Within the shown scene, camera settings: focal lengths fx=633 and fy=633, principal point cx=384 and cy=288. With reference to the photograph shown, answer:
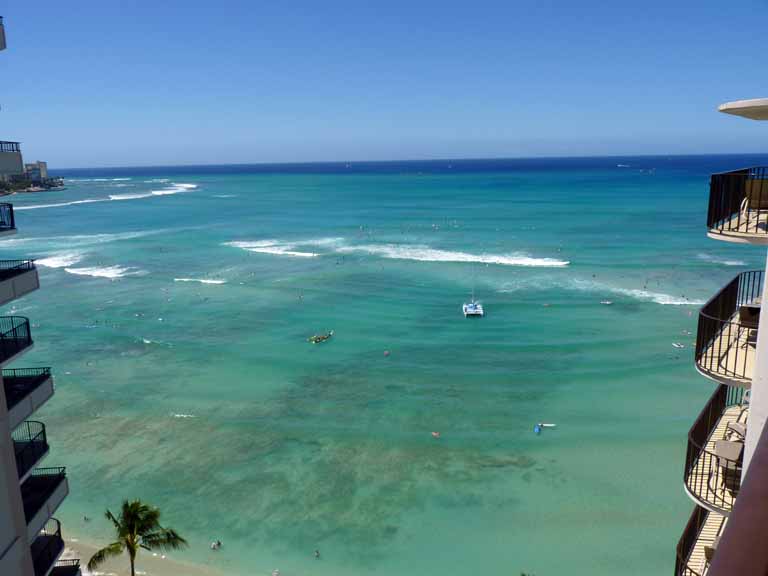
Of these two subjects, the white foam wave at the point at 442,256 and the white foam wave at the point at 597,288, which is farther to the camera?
the white foam wave at the point at 442,256

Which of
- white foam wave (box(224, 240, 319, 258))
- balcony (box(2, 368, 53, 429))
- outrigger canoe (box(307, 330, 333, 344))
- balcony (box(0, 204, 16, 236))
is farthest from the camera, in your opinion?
white foam wave (box(224, 240, 319, 258))

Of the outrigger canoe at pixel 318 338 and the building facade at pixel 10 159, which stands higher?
the building facade at pixel 10 159

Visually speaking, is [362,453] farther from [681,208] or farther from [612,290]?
[681,208]

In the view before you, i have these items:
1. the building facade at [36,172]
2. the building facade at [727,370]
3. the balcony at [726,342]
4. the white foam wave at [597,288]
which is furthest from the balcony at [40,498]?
the building facade at [36,172]

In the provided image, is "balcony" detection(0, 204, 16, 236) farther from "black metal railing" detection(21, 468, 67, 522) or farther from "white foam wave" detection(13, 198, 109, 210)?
"white foam wave" detection(13, 198, 109, 210)

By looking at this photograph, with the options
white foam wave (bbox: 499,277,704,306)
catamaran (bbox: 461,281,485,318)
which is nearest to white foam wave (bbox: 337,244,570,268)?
white foam wave (bbox: 499,277,704,306)

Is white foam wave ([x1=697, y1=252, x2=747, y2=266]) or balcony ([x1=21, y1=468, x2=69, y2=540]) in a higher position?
balcony ([x1=21, y1=468, x2=69, y2=540])

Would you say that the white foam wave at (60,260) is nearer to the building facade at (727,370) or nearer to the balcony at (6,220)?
the balcony at (6,220)
